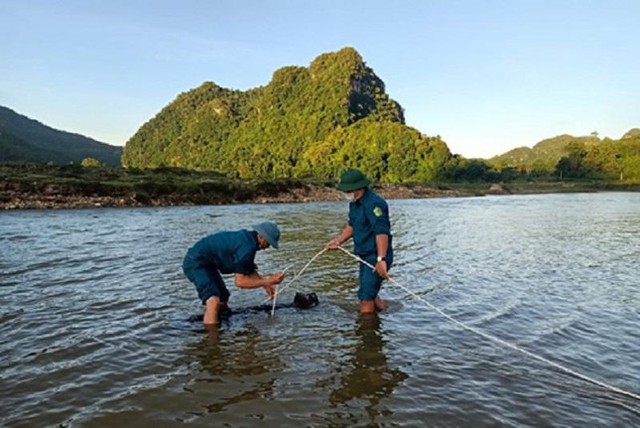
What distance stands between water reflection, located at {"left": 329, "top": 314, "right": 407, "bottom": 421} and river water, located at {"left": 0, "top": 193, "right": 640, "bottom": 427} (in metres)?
0.03

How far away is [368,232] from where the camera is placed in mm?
8586

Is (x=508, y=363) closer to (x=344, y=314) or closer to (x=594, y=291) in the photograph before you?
(x=344, y=314)

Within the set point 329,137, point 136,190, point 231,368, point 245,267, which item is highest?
point 329,137

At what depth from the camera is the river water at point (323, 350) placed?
511 cm

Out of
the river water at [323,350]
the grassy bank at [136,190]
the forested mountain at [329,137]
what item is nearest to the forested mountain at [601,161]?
the forested mountain at [329,137]

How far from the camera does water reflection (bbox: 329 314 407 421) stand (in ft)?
17.6

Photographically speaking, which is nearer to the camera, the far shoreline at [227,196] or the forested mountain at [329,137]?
the far shoreline at [227,196]

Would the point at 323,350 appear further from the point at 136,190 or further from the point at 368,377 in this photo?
the point at 136,190

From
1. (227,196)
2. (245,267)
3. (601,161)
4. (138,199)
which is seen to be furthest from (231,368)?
(601,161)

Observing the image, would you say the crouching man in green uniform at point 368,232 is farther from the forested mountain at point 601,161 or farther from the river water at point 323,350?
the forested mountain at point 601,161

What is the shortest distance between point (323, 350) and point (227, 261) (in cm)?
221

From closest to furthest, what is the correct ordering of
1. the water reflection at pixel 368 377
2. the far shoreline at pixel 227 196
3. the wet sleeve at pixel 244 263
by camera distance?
the water reflection at pixel 368 377 < the wet sleeve at pixel 244 263 < the far shoreline at pixel 227 196

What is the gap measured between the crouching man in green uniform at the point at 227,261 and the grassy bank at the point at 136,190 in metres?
36.9

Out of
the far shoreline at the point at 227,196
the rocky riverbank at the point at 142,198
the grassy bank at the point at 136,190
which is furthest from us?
the grassy bank at the point at 136,190
